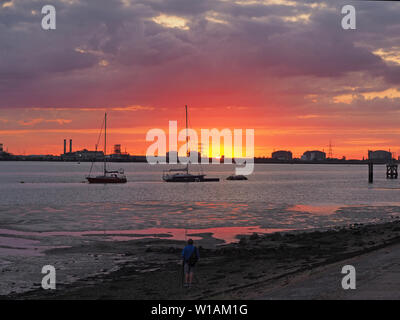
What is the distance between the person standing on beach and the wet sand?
1.52 ft

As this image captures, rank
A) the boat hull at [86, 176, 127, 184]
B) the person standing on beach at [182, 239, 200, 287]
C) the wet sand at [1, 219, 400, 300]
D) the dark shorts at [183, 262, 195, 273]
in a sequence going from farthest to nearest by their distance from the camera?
the boat hull at [86, 176, 127, 184]
the dark shorts at [183, 262, 195, 273]
the person standing on beach at [182, 239, 200, 287]
the wet sand at [1, 219, 400, 300]

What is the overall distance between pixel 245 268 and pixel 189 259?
5.86m

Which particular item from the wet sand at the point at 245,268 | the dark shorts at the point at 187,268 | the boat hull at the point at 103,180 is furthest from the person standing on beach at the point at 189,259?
the boat hull at the point at 103,180

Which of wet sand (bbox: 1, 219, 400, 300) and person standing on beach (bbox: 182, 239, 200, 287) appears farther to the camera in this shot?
person standing on beach (bbox: 182, 239, 200, 287)

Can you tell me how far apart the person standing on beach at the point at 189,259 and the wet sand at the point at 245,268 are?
1.52 ft

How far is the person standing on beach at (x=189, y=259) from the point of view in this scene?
65.7ft

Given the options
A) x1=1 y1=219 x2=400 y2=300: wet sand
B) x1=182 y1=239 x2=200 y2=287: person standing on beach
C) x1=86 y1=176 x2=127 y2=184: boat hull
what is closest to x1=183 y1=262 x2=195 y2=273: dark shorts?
x1=182 y1=239 x2=200 y2=287: person standing on beach

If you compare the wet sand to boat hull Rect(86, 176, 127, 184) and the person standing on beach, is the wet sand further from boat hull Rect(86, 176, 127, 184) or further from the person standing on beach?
boat hull Rect(86, 176, 127, 184)

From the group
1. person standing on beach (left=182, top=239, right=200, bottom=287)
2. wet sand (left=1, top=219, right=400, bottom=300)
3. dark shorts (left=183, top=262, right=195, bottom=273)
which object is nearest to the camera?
wet sand (left=1, top=219, right=400, bottom=300)

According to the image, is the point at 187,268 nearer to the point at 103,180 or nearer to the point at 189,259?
the point at 189,259


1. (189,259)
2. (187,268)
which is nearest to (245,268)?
(187,268)

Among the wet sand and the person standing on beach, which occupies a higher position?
the person standing on beach

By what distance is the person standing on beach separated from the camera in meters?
20.0
